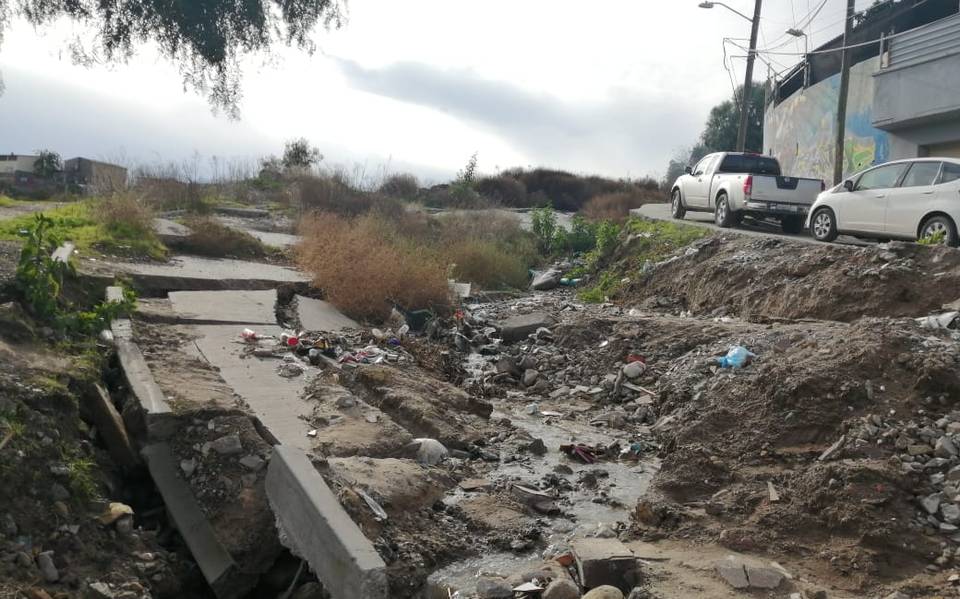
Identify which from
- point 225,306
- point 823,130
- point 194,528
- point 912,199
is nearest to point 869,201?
point 912,199

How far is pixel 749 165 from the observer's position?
55.1 ft

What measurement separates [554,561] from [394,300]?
6857 millimetres

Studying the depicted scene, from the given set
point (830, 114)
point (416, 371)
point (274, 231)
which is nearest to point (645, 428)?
point (416, 371)

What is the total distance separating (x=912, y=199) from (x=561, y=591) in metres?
9.91

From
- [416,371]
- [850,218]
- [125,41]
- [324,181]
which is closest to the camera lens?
[416,371]

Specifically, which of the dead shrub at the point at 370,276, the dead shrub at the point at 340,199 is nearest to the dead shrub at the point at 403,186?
the dead shrub at the point at 340,199

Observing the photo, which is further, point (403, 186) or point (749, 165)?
point (403, 186)

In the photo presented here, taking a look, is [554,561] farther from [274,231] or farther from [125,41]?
[274,231]

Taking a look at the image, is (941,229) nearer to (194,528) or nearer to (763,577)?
(763,577)

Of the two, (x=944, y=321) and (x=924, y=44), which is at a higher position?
(x=924, y=44)

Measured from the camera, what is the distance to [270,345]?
7441 millimetres

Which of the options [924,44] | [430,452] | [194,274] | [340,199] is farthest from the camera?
[340,199]

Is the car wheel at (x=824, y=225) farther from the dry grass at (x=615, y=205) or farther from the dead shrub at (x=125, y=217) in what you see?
the dry grass at (x=615, y=205)

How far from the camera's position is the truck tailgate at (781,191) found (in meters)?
14.6
